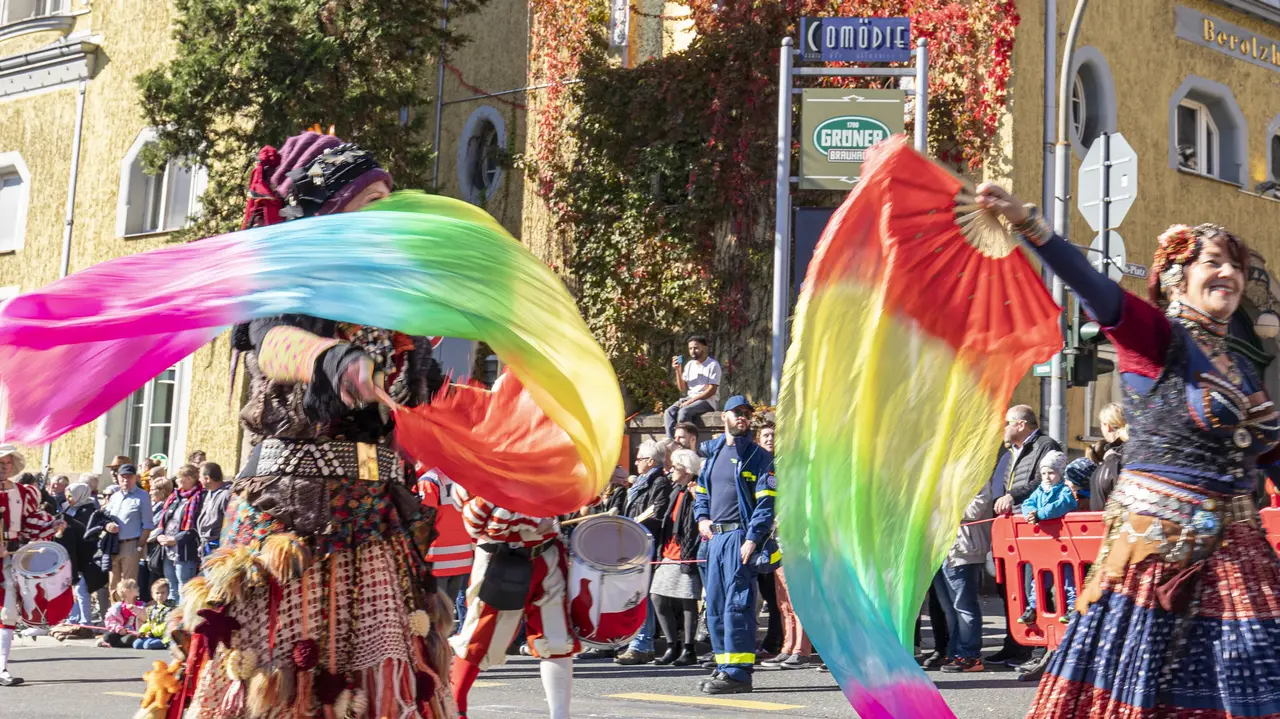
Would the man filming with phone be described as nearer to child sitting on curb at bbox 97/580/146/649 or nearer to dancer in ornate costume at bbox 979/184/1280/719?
child sitting on curb at bbox 97/580/146/649

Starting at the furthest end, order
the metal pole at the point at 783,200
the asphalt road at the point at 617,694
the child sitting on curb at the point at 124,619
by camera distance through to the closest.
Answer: the metal pole at the point at 783,200 → the child sitting on curb at the point at 124,619 → the asphalt road at the point at 617,694

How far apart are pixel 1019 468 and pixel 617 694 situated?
3.06 meters

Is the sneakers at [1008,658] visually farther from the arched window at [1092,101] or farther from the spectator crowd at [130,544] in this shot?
the arched window at [1092,101]

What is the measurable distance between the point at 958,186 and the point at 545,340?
1.47m

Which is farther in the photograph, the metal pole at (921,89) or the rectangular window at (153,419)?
the rectangular window at (153,419)

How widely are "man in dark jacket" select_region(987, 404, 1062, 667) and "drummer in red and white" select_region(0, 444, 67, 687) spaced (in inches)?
272

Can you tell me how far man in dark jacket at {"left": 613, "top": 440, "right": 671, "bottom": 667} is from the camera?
39.3ft

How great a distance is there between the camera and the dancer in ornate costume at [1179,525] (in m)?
4.27

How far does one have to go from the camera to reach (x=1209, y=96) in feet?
68.3

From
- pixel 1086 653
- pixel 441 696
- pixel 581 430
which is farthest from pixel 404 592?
pixel 1086 653

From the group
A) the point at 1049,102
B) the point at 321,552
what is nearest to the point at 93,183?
the point at 1049,102

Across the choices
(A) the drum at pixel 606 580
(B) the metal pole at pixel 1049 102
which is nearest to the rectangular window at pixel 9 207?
(B) the metal pole at pixel 1049 102

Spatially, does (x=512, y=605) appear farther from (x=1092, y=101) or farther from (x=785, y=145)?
(x=1092, y=101)

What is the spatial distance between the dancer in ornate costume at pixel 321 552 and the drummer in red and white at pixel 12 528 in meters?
7.61
